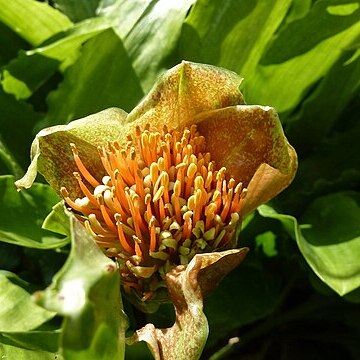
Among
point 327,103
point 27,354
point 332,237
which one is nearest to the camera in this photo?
point 27,354

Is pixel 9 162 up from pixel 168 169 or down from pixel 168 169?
down

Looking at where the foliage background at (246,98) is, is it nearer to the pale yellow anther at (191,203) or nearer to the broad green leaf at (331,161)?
the broad green leaf at (331,161)

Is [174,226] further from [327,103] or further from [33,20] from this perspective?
[33,20]

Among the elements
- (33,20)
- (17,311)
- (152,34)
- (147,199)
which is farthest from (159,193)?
(33,20)

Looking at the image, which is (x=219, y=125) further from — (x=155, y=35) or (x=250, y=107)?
(x=155, y=35)

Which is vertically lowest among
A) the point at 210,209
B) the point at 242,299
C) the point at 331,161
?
the point at 242,299

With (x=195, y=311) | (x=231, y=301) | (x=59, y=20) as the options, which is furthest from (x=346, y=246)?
(x=59, y=20)
